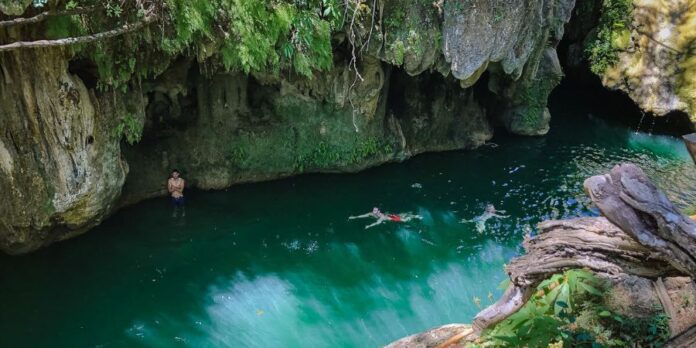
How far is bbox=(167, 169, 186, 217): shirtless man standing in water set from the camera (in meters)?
11.5

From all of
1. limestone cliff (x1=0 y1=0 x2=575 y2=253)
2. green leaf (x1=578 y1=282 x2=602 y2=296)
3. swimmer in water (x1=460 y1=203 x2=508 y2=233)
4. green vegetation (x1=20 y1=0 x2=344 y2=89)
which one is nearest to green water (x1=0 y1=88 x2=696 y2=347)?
swimmer in water (x1=460 y1=203 x2=508 y2=233)

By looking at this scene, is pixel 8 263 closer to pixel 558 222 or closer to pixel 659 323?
pixel 558 222

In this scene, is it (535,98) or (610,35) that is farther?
(610,35)

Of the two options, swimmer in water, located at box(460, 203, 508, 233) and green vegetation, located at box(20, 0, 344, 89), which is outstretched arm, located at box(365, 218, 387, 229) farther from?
green vegetation, located at box(20, 0, 344, 89)

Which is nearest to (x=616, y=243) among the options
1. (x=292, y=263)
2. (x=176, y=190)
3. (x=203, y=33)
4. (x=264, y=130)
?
(x=292, y=263)

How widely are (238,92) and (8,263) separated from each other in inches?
229

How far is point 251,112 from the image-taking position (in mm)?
12750

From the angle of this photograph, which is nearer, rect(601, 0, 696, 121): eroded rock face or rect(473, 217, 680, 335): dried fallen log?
rect(473, 217, 680, 335): dried fallen log

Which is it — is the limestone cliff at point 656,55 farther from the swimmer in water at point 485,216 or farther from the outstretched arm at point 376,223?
the outstretched arm at point 376,223

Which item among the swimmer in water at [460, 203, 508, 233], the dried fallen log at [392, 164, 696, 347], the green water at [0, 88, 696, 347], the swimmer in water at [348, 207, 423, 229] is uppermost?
the dried fallen log at [392, 164, 696, 347]

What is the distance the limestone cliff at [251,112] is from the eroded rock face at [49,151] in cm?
2

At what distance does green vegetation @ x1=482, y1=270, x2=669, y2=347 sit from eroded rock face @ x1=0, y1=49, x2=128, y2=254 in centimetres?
774

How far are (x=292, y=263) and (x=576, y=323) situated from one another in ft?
22.2

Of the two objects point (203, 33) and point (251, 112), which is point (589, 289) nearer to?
point (203, 33)
